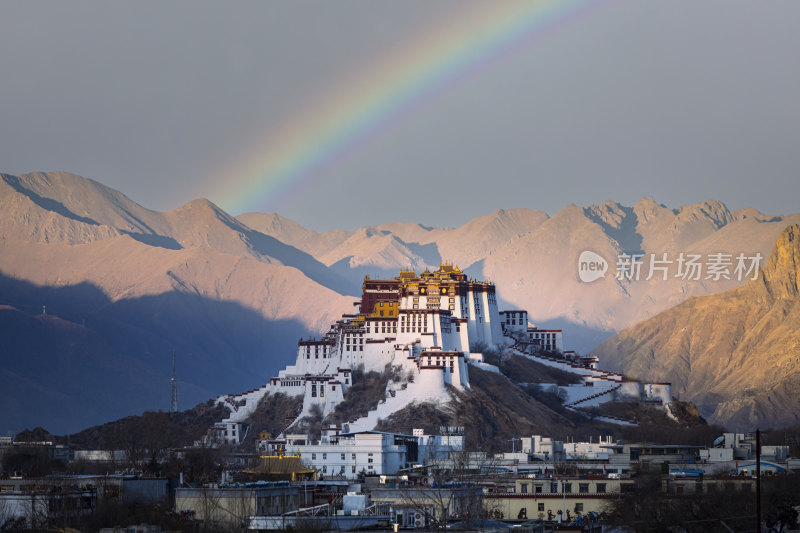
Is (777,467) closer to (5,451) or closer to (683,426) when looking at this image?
(5,451)

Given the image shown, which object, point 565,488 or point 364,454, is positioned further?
point 364,454

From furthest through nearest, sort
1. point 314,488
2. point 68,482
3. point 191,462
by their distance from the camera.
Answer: point 191,462
point 68,482
point 314,488

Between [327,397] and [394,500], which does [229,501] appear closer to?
[394,500]

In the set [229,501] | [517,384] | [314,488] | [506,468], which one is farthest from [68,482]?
[517,384]

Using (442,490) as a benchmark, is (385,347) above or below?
above

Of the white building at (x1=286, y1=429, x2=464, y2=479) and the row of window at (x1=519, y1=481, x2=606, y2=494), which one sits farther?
the white building at (x1=286, y1=429, x2=464, y2=479)

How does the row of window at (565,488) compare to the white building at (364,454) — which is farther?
the white building at (364,454)

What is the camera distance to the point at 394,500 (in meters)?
72.8

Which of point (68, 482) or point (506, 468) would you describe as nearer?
point (68, 482)

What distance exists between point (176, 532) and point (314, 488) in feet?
57.1

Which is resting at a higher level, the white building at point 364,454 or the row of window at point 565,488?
the white building at point 364,454

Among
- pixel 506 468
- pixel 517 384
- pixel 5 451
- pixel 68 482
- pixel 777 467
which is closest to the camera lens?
pixel 68 482

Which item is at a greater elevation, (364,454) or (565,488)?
(364,454)

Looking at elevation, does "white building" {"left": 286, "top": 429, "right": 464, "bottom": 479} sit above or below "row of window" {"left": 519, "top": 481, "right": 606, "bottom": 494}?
above
